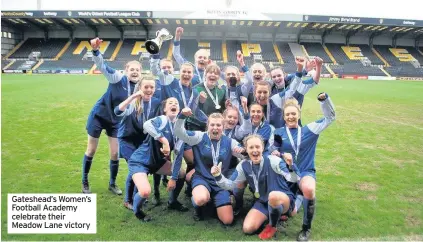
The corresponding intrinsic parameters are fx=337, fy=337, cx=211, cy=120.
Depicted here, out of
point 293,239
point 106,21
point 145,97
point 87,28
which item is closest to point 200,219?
point 293,239

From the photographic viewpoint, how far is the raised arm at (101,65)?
3475 millimetres

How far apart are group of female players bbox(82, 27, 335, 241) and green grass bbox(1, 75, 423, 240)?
20 centimetres

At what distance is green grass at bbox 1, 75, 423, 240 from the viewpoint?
→ 314 cm

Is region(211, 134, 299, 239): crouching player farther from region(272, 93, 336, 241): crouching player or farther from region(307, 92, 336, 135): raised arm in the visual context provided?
region(307, 92, 336, 135): raised arm

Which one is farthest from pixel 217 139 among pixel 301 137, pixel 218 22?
pixel 218 22

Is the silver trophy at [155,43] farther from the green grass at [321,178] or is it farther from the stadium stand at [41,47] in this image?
the stadium stand at [41,47]

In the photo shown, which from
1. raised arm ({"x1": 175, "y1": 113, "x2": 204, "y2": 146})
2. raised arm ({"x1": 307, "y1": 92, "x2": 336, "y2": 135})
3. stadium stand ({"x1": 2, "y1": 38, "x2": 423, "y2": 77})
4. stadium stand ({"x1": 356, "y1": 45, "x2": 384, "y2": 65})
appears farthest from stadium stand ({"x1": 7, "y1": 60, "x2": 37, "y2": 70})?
raised arm ({"x1": 307, "y1": 92, "x2": 336, "y2": 135})

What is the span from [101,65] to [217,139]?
1.48 m

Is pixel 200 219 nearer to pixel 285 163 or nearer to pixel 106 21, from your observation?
pixel 285 163

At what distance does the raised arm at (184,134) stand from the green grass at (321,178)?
78 centimetres

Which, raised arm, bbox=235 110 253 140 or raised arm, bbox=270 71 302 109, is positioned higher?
raised arm, bbox=270 71 302 109

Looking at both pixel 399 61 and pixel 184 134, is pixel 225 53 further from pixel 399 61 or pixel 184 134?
pixel 184 134

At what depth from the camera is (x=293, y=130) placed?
10.7 ft

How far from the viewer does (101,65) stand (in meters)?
3.61
